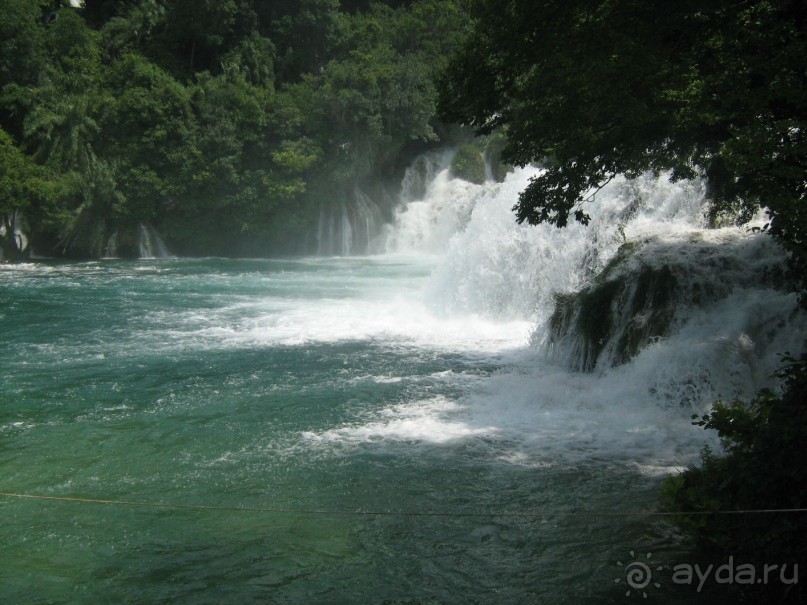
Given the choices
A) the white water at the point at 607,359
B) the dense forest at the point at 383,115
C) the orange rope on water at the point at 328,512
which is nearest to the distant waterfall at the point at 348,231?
the dense forest at the point at 383,115

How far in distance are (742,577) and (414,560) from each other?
2.37m

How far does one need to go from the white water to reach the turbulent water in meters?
0.04

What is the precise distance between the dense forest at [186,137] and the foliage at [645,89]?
22.9 m

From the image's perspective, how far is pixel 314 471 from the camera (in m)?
7.41

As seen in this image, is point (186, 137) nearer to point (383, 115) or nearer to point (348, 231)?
point (348, 231)

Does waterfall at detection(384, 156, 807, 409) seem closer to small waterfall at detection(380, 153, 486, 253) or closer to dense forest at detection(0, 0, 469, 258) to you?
small waterfall at detection(380, 153, 486, 253)

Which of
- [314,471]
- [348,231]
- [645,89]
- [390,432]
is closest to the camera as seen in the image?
[314,471]

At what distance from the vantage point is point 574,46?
7730 mm

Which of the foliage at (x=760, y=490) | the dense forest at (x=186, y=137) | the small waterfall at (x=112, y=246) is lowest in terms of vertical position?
the foliage at (x=760, y=490)

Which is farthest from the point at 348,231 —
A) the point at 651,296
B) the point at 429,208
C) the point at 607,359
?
the point at 651,296

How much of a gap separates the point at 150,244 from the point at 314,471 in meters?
26.3

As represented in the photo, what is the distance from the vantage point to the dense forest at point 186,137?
2908 cm

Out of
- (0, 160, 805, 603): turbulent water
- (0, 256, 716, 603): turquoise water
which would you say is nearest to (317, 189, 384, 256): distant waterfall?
(0, 160, 805, 603): turbulent water

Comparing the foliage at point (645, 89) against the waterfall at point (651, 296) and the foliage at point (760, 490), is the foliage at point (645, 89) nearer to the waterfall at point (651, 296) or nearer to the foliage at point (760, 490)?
the waterfall at point (651, 296)
